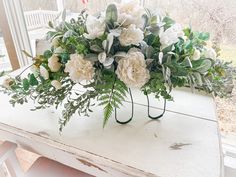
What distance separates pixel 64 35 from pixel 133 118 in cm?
40

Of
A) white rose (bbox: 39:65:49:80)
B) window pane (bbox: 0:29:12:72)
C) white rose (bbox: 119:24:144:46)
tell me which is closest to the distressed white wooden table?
white rose (bbox: 39:65:49:80)

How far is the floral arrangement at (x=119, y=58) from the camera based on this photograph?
2.00ft

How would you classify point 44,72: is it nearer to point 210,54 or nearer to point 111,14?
point 111,14

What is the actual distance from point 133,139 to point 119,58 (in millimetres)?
284

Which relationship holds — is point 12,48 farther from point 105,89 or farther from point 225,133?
point 225,133

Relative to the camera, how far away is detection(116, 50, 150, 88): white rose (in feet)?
1.96

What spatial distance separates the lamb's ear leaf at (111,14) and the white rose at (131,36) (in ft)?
0.17

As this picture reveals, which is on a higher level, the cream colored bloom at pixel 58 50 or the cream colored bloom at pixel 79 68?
the cream colored bloom at pixel 58 50

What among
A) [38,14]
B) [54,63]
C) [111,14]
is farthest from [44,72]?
[38,14]

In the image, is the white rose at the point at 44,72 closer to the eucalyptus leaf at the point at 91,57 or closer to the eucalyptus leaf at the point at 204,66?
the eucalyptus leaf at the point at 91,57

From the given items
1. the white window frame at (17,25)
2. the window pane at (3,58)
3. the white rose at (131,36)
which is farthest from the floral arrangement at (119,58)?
Answer: the window pane at (3,58)

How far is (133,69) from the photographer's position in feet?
1.96

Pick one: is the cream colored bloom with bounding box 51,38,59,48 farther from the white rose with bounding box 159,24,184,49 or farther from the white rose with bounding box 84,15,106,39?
the white rose with bounding box 159,24,184,49

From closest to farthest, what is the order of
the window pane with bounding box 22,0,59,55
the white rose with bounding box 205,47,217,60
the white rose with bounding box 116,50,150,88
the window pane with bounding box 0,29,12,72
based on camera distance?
the white rose with bounding box 116,50,150,88 → the white rose with bounding box 205,47,217,60 → the window pane with bounding box 22,0,59,55 → the window pane with bounding box 0,29,12,72
